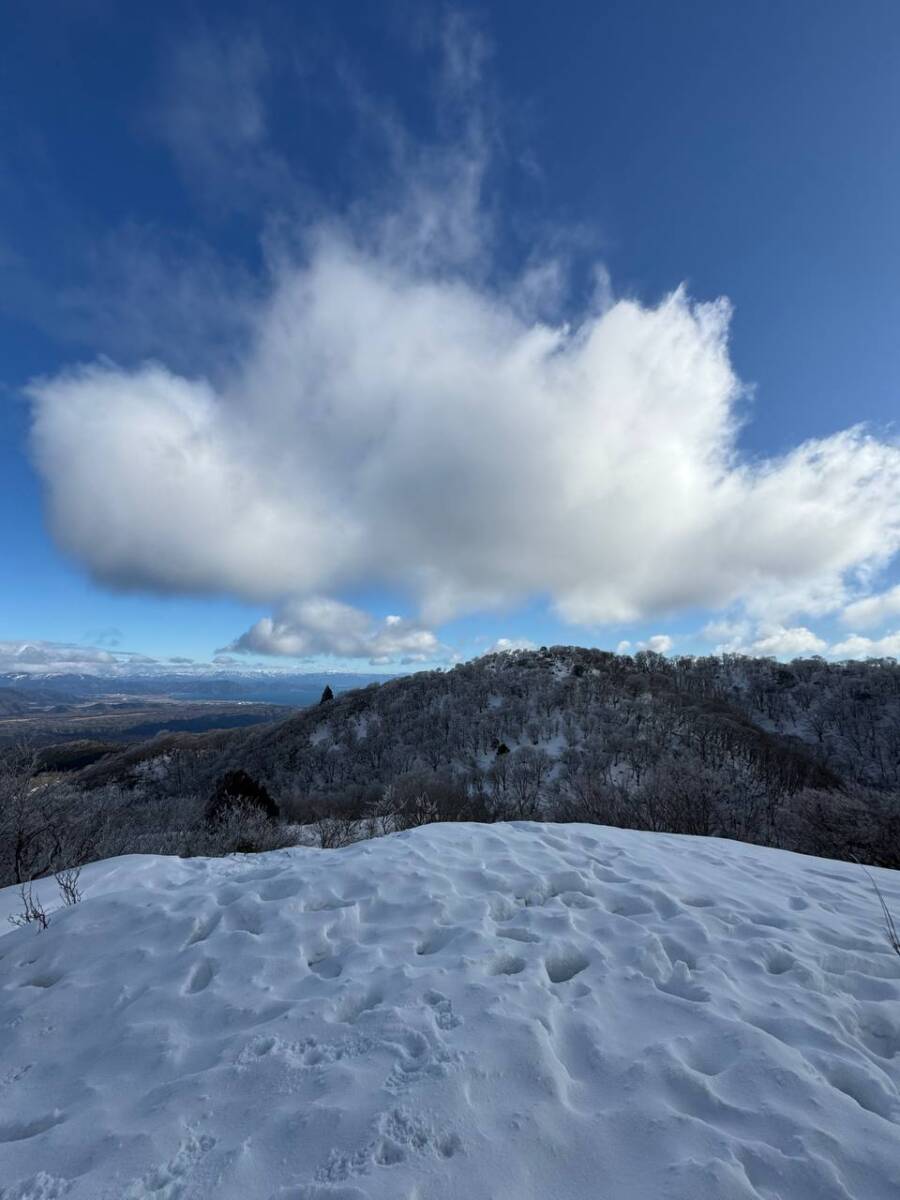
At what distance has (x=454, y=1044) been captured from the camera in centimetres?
359

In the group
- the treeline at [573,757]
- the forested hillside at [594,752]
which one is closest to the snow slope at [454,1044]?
the treeline at [573,757]

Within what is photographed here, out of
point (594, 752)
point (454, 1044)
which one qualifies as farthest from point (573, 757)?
point (454, 1044)

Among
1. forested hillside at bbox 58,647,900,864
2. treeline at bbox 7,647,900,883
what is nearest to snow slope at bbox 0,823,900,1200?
treeline at bbox 7,647,900,883

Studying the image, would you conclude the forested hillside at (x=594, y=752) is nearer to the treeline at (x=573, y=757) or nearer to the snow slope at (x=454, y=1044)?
the treeline at (x=573, y=757)

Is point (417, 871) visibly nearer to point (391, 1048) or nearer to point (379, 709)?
point (391, 1048)

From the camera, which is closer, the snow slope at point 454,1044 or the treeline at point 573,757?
the snow slope at point 454,1044

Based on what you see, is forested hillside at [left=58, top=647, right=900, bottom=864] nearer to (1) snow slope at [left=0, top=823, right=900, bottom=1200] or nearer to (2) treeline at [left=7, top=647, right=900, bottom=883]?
(2) treeline at [left=7, top=647, right=900, bottom=883]

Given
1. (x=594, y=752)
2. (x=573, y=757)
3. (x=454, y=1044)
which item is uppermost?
(x=454, y=1044)

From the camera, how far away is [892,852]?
46.0 ft

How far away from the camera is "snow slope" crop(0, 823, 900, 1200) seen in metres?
2.71

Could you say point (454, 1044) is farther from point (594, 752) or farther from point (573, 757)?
point (573, 757)

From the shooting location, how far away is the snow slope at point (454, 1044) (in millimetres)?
2715

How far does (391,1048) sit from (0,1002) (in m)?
3.93

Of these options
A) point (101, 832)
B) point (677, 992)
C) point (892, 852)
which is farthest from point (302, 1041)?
point (892, 852)
